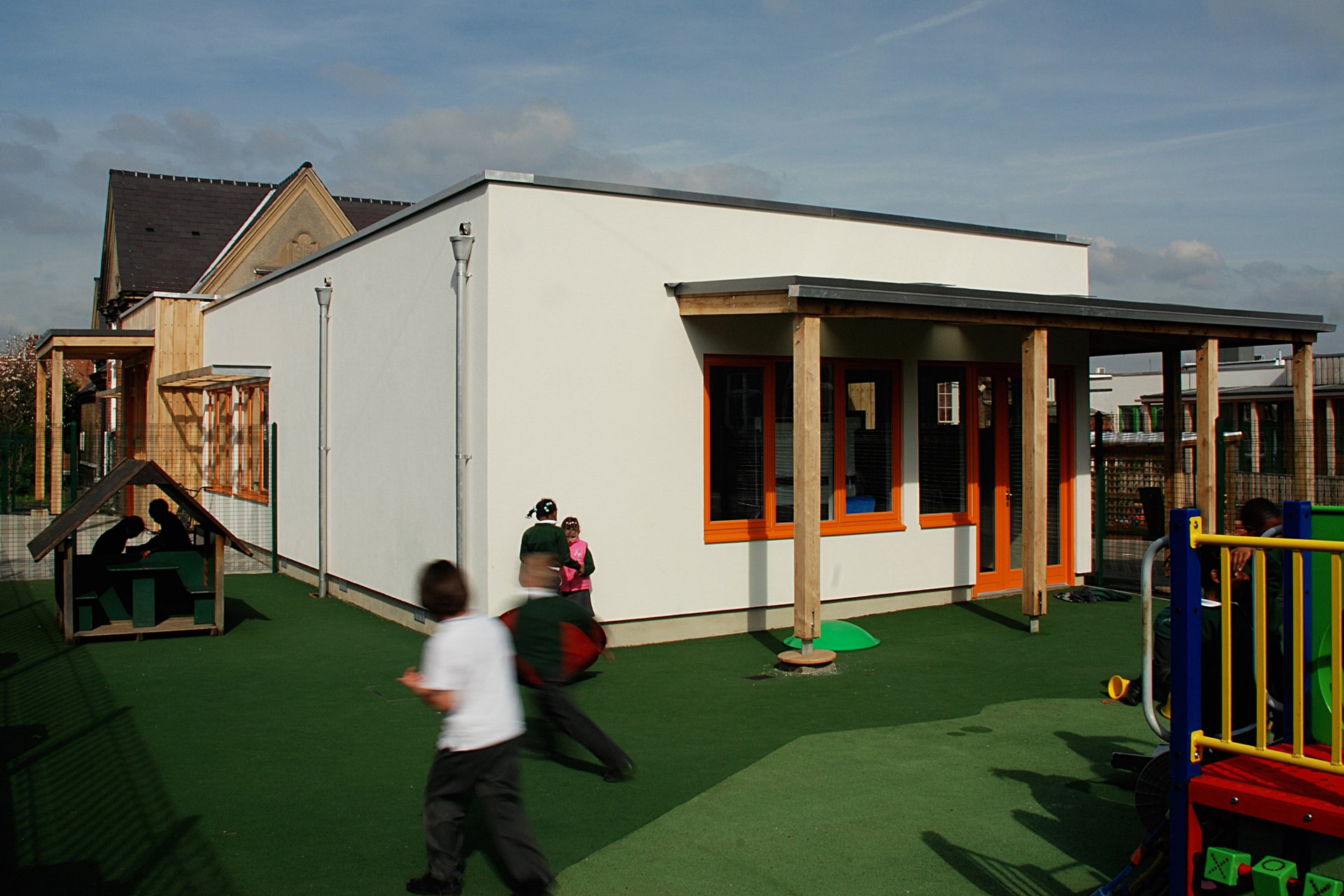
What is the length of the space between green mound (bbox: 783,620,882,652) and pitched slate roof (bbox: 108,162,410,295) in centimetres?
2315

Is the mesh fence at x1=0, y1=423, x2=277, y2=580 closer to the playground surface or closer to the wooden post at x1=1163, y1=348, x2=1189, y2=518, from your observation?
the playground surface

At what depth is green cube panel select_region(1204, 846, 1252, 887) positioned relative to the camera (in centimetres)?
390

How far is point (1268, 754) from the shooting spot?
4.05 m

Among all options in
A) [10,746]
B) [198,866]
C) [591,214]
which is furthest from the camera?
[591,214]

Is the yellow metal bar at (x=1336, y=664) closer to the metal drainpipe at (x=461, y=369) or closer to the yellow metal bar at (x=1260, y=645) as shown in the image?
the yellow metal bar at (x=1260, y=645)

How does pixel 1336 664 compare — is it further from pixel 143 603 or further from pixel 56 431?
pixel 56 431

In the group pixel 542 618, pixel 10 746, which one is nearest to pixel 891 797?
pixel 542 618

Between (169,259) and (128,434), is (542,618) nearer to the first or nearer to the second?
(128,434)

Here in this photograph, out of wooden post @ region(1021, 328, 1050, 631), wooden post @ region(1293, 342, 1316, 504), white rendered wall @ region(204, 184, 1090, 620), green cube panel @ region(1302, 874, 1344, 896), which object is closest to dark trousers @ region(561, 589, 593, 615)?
white rendered wall @ region(204, 184, 1090, 620)

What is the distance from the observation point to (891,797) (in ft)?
19.5

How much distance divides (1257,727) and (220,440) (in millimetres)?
18954

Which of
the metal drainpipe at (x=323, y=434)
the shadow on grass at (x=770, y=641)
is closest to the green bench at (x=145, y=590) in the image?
the metal drainpipe at (x=323, y=434)

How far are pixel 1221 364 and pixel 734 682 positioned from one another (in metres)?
31.7

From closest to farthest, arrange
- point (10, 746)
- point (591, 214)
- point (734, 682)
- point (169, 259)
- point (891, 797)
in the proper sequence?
point (891, 797), point (10, 746), point (734, 682), point (591, 214), point (169, 259)
